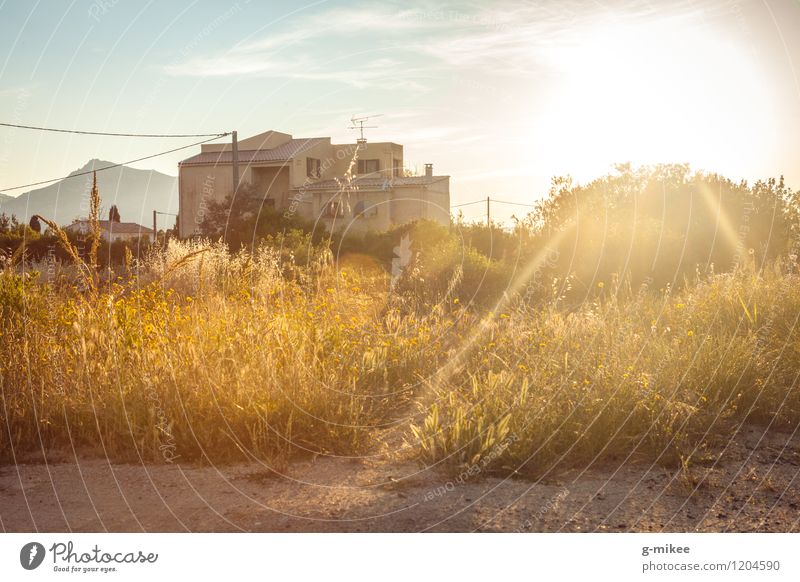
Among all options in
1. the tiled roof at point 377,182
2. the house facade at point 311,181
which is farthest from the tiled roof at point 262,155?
the tiled roof at point 377,182

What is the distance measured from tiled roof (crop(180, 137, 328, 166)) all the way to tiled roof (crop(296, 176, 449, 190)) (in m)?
1.90

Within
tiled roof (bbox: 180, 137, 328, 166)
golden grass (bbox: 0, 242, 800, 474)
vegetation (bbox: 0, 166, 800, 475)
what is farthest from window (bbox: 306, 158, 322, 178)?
golden grass (bbox: 0, 242, 800, 474)

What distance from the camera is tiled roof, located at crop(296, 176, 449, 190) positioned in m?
27.9

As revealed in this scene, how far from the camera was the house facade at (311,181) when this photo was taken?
103 feet

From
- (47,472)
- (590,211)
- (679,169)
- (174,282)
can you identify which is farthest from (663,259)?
(47,472)

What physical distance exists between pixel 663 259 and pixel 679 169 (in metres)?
5.88

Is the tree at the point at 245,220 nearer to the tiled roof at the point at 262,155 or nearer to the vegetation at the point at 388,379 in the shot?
the tiled roof at the point at 262,155

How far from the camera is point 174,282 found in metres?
12.5

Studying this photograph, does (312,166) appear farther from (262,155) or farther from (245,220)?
(245,220)

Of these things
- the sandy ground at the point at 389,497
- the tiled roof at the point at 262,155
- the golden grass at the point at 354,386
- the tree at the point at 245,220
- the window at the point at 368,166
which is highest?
the tiled roof at the point at 262,155

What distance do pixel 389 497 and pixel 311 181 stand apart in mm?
29881

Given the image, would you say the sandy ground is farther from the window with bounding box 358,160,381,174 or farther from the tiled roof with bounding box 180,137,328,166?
the window with bounding box 358,160,381,174

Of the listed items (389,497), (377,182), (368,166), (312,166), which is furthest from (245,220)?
(389,497)
